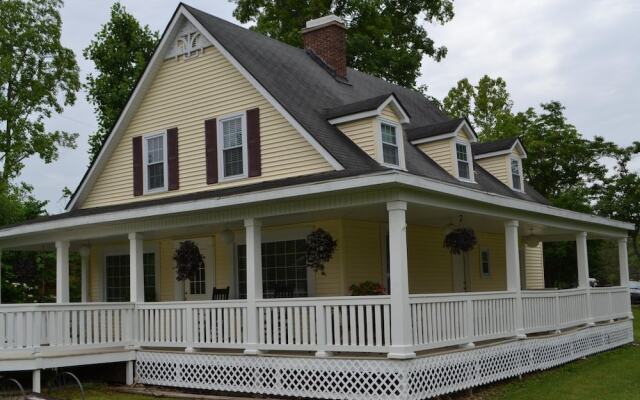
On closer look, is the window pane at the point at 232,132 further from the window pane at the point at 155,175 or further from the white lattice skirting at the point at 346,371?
the white lattice skirting at the point at 346,371

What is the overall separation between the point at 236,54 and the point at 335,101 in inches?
103

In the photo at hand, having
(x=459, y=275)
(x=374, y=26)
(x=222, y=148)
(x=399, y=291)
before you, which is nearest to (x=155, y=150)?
(x=222, y=148)

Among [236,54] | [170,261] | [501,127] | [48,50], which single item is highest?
[48,50]

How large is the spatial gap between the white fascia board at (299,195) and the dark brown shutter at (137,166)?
2377mm

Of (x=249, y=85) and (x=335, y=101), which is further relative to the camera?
(x=335, y=101)

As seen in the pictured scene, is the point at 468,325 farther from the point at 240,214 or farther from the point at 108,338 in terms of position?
the point at 108,338

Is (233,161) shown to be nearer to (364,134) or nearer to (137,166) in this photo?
(364,134)

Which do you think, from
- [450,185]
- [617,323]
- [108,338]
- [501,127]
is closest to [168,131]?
[108,338]

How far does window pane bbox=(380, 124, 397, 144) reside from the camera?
15.5 m

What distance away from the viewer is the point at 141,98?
60.2 ft

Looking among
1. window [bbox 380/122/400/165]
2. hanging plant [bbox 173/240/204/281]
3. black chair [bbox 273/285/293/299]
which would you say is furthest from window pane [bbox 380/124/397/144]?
hanging plant [bbox 173/240/204/281]

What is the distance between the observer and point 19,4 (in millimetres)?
34094

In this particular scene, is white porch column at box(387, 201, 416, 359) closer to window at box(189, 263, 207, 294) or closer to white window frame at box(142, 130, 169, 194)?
window at box(189, 263, 207, 294)

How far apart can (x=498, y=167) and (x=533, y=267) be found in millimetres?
5227
